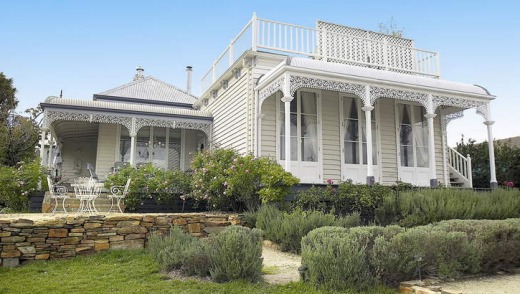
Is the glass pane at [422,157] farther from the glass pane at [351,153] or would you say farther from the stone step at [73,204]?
the stone step at [73,204]

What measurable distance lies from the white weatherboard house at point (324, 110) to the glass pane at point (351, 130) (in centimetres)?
3

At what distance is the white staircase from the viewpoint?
12.5 m

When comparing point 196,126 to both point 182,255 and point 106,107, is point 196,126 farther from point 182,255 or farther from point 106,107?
point 182,255

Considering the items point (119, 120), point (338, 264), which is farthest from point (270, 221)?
point (119, 120)

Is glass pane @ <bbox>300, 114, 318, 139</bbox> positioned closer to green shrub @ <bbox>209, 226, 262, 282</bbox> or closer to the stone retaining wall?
the stone retaining wall

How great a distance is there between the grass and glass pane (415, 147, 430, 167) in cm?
856

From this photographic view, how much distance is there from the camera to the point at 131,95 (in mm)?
17312

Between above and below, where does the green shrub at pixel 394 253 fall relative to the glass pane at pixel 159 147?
below

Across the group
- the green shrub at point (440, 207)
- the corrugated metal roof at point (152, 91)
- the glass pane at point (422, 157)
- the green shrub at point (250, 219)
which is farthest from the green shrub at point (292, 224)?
the corrugated metal roof at point (152, 91)

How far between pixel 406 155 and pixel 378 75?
305cm

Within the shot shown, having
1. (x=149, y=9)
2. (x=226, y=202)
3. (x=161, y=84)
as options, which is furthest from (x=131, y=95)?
(x=226, y=202)

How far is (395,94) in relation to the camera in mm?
10125

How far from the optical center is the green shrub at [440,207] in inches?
296

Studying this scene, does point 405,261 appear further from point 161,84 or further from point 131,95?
point 161,84
